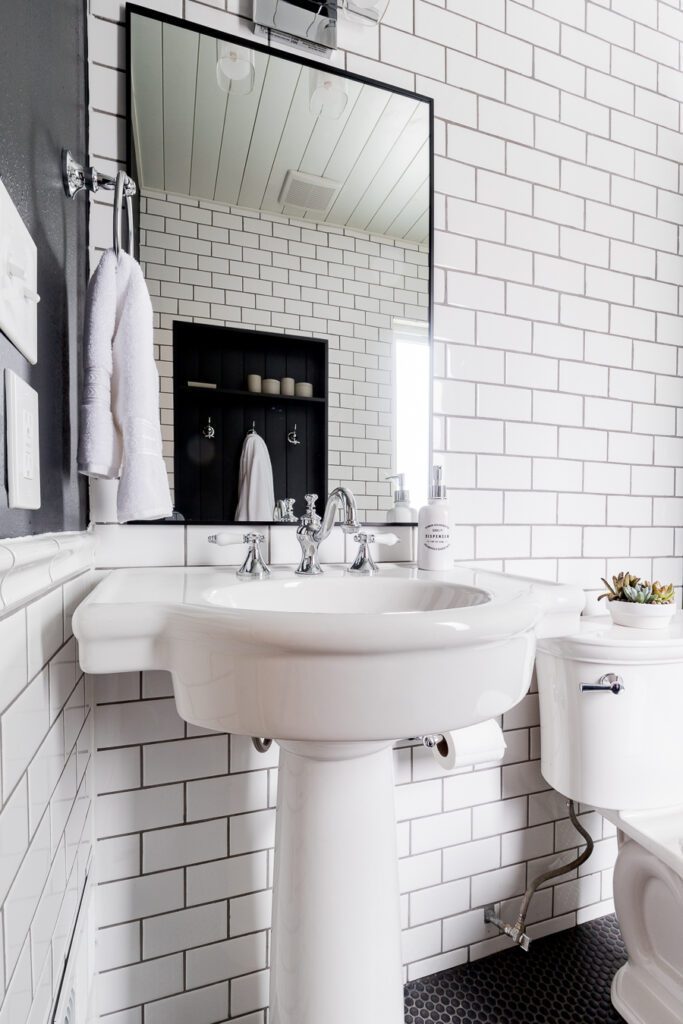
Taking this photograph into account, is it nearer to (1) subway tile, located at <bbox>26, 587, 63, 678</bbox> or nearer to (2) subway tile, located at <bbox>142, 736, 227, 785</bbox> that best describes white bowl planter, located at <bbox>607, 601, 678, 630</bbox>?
(2) subway tile, located at <bbox>142, 736, 227, 785</bbox>

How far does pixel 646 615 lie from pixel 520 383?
0.65 m

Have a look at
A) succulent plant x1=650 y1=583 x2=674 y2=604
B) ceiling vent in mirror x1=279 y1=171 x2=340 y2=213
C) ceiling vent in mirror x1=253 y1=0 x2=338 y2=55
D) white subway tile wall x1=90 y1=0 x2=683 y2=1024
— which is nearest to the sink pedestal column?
white subway tile wall x1=90 y1=0 x2=683 y2=1024

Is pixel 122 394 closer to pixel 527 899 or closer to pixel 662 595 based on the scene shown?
pixel 662 595

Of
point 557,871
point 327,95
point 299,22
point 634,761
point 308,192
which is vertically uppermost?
point 299,22

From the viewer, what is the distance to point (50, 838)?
26.8 inches

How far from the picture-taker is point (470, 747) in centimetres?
111

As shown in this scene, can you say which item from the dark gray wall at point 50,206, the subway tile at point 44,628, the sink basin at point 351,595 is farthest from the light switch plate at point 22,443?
the sink basin at point 351,595

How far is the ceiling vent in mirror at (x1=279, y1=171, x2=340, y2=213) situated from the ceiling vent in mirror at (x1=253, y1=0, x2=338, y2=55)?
27cm

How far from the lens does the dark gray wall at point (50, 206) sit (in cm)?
60

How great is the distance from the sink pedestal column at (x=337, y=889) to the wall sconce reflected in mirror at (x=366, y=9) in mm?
1511

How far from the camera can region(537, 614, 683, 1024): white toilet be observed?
1.16 m

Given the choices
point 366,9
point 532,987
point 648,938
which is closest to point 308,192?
point 366,9

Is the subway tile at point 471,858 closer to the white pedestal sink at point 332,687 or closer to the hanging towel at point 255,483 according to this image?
the white pedestal sink at point 332,687

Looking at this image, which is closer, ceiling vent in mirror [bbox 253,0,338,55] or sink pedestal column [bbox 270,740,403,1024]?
sink pedestal column [bbox 270,740,403,1024]
